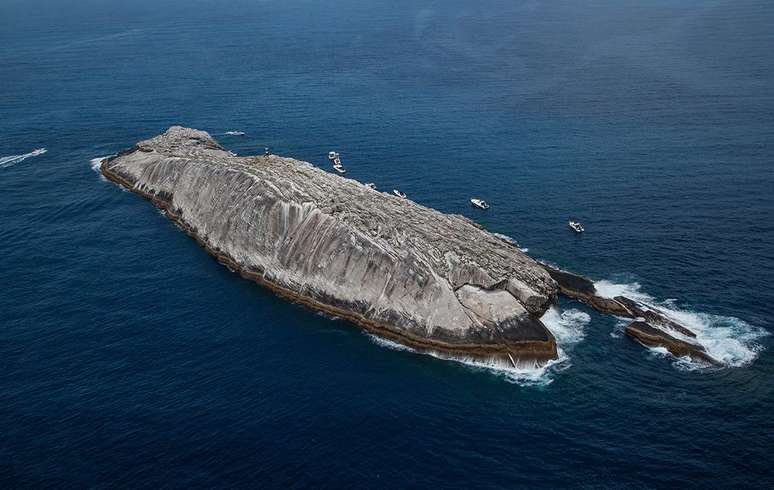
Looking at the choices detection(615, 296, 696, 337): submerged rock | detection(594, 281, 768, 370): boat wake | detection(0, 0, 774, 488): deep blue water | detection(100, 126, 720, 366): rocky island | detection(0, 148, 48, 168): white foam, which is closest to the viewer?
detection(0, 0, 774, 488): deep blue water

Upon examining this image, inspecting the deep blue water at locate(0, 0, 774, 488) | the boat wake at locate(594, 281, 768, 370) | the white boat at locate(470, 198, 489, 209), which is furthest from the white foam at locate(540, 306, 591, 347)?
the white boat at locate(470, 198, 489, 209)

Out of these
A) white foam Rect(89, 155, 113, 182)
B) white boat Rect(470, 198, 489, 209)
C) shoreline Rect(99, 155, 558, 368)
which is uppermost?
white boat Rect(470, 198, 489, 209)

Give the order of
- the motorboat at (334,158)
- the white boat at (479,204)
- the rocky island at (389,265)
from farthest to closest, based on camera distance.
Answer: the motorboat at (334,158), the white boat at (479,204), the rocky island at (389,265)

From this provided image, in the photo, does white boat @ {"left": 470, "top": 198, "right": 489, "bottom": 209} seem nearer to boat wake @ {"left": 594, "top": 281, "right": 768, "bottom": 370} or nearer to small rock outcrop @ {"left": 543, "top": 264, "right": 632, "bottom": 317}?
small rock outcrop @ {"left": 543, "top": 264, "right": 632, "bottom": 317}

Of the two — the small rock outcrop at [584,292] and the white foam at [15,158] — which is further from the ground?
the small rock outcrop at [584,292]

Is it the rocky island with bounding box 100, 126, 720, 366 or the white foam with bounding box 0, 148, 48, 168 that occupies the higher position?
the rocky island with bounding box 100, 126, 720, 366

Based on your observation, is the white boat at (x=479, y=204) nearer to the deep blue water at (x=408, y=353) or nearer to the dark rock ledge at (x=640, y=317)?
the deep blue water at (x=408, y=353)

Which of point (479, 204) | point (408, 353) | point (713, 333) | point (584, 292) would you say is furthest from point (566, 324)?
point (479, 204)

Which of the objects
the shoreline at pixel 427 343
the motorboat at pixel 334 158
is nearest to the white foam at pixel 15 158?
the motorboat at pixel 334 158
